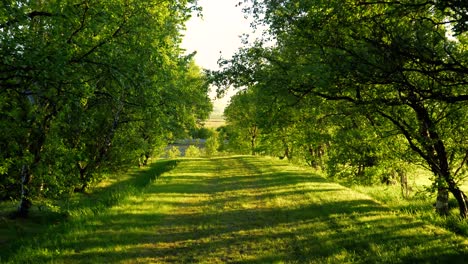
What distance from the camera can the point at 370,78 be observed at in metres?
10.0

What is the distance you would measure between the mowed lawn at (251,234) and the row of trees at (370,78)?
195cm

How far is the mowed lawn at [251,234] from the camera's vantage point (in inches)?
376

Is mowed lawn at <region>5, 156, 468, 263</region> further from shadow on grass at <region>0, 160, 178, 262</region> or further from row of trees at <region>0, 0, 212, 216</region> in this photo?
row of trees at <region>0, 0, 212, 216</region>

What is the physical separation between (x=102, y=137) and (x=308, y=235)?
15.8 metres

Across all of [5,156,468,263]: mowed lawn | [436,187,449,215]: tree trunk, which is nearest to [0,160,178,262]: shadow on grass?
[5,156,468,263]: mowed lawn

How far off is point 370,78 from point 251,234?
566 centimetres

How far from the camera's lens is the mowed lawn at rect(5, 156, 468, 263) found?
955 cm

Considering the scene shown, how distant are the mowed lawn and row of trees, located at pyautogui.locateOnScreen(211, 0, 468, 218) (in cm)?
195

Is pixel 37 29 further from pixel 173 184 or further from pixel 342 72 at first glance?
pixel 173 184

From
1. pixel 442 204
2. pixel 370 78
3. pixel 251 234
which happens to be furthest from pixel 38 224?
pixel 442 204

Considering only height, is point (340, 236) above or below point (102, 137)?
below

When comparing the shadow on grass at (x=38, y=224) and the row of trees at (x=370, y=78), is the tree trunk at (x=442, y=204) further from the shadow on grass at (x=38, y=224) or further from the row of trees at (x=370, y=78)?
the shadow on grass at (x=38, y=224)

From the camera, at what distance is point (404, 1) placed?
31.5 feet

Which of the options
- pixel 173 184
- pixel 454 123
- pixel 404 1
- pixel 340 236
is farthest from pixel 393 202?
pixel 173 184
